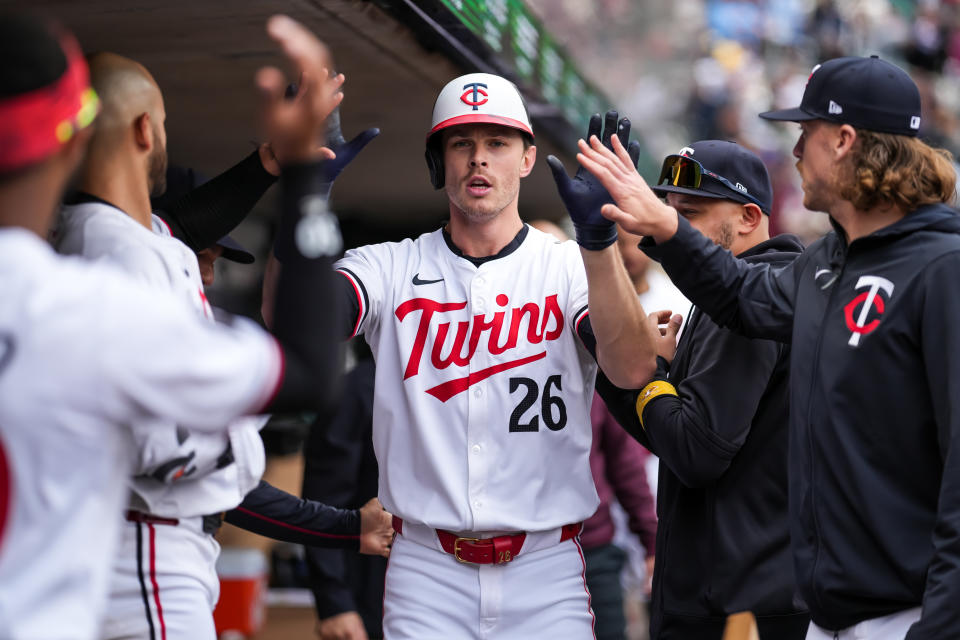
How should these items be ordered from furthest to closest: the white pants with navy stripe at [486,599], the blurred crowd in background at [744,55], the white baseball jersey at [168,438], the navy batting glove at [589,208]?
1. the blurred crowd in background at [744,55]
2. the white pants with navy stripe at [486,599]
3. the navy batting glove at [589,208]
4. the white baseball jersey at [168,438]

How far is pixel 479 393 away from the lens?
9.96 feet

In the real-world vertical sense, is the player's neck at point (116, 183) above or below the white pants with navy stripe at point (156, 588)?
above

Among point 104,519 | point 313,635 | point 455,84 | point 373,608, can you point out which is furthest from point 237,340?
point 313,635

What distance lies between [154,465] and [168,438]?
0.07 m

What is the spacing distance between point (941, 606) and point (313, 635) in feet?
14.4

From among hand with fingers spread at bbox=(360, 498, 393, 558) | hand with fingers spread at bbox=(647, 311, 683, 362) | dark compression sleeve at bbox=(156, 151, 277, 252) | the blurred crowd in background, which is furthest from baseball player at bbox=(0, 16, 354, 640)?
the blurred crowd in background

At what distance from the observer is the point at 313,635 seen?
5.95 metres

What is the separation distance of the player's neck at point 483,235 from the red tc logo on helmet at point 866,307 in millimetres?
1133

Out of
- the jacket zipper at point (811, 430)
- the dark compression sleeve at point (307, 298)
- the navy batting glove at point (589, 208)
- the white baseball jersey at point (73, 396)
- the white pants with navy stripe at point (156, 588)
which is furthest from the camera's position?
the navy batting glove at point (589, 208)

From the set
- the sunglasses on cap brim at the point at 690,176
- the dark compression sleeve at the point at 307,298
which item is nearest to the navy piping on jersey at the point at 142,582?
the dark compression sleeve at the point at 307,298

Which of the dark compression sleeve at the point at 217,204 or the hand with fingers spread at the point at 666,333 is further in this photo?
the hand with fingers spread at the point at 666,333

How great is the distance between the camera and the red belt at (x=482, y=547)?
2975mm

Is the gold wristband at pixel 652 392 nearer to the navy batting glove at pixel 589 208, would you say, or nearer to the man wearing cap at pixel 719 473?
the man wearing cap at pixel 719 473

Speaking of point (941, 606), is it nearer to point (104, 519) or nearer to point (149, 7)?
point (104, 519)
